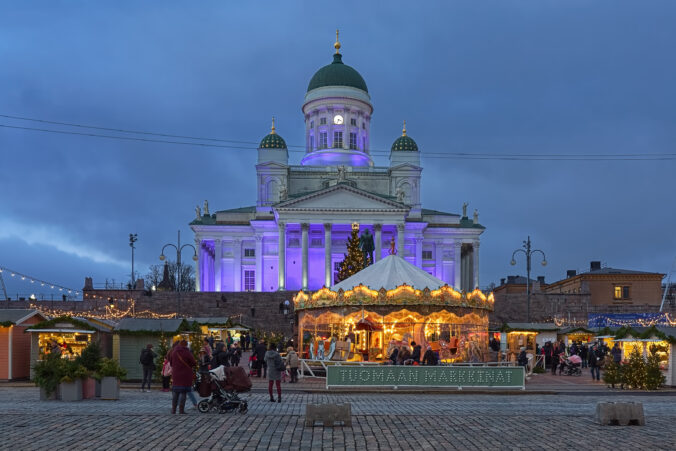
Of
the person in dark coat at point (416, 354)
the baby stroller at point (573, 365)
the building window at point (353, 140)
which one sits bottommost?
the baby stroller at point (573, 365)

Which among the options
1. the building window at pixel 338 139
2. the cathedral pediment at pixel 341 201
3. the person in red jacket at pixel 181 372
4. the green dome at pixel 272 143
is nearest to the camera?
the person in red jacket at pixel 181 372

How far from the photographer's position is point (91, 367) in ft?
74.6

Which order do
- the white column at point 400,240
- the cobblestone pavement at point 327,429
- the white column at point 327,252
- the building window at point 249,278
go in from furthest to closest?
the building window at point 249,278 < the white column at point 400,240 < the white column at point 327,252 < the cobblestone pavement at point 327,429

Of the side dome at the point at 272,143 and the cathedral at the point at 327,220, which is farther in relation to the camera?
the side dome at the point at 272,143

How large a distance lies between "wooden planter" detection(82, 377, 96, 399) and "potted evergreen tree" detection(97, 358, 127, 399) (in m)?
0.39

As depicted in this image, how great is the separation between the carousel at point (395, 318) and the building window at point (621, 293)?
5762cm

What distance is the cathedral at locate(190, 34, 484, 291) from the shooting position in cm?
8450

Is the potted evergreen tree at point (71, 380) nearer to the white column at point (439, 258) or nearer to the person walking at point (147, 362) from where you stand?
the person walking at point (147, 362)

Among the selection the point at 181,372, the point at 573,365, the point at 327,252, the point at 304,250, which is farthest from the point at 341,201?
the point at 181,372

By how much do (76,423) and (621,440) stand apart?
9.96m

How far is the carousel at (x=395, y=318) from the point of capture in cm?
3425

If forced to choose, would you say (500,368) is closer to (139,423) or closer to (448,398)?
(448,398)

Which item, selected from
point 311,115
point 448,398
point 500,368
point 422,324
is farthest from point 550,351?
point 311,115

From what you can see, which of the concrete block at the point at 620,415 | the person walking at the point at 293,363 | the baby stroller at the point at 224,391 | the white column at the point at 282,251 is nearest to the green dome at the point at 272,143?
the white column at the point at 282,251
